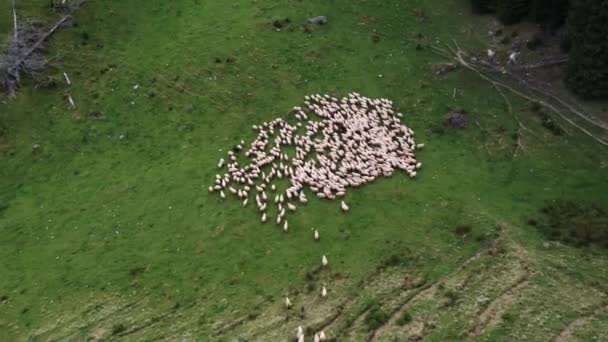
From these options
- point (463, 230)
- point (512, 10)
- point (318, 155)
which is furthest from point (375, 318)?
point (512, 10)

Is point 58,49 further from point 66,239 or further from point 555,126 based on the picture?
point 555,126

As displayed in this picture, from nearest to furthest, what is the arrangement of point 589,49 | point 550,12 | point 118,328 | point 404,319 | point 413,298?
point 404,319 < point 118,328 < point 413,298 < point 589,49 < point 550,12

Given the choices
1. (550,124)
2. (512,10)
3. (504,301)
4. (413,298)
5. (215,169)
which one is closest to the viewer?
(504,301)

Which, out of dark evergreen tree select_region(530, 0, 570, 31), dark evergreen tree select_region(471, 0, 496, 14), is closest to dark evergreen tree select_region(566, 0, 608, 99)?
dark evergreen tree select_region(530, 0, 570, 31)

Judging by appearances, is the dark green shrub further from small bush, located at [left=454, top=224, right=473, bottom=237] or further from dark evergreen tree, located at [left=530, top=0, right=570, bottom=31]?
dark evergreen tree, located at [left=530, top=0, right=570, bottom=31]

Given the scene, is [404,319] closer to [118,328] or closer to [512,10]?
[118,328]

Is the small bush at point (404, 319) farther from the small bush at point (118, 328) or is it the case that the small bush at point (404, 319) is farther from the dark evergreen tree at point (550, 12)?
the dark evergreen tree at point (550, 12)
